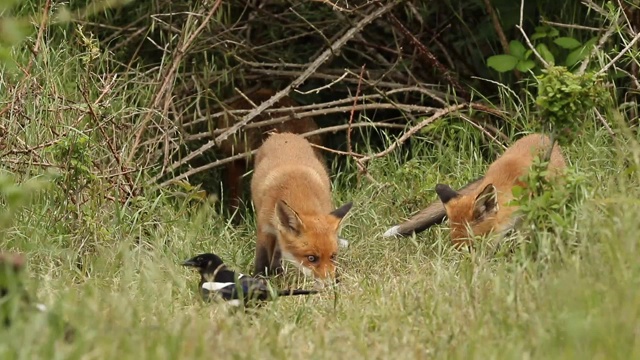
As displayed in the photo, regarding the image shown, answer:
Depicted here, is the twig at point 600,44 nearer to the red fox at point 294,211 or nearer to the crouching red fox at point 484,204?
the crouching red fox at point 484,204

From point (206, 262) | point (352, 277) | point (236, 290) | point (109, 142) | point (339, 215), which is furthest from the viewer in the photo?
point (109, 142)

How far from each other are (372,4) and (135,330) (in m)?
5.11

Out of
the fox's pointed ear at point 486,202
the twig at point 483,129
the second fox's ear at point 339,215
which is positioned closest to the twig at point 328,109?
the twig at point 483,129

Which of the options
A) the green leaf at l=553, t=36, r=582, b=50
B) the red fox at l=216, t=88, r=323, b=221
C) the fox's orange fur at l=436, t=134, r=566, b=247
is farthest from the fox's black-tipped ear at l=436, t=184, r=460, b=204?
the red fox at l=216, t=88, r=323, b=221

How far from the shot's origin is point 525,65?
852cm

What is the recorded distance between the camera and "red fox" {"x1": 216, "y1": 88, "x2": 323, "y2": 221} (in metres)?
9.50

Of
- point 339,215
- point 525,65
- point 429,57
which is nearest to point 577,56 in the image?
point 525,65

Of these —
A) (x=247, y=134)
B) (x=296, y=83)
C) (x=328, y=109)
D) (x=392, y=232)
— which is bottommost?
(x=392, y=232)

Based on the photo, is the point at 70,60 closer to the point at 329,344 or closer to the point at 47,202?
the point at 47,202

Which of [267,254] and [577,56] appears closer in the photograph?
[267,254]

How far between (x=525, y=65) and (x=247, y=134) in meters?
2.51

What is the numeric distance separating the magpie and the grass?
0.35 ft

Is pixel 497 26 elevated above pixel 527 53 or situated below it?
above

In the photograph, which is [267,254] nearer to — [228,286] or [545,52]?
Answer: [228,286]
